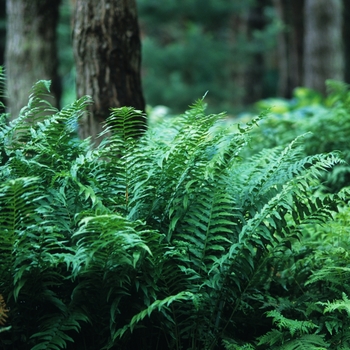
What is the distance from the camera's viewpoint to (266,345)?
3.43 meters

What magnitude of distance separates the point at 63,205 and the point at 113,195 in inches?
14.8

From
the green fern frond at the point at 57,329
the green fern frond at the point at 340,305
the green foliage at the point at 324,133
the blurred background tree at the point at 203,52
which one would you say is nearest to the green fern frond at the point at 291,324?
the green fern frond at the point at 340,305

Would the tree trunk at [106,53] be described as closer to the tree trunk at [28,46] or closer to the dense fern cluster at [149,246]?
the dense fern cluster at [149,246]

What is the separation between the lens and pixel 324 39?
11.6 meters

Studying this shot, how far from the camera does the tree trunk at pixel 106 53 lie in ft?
17.4

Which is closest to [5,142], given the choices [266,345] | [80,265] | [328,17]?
[80,265]

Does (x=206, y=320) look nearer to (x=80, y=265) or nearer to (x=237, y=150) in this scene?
(x=80, y=265)

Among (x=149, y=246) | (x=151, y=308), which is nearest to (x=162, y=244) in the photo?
(x=149, y=246)

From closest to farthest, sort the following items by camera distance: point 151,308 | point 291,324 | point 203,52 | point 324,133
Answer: point 151,308
point 291,324
point 324,133
point 203,52

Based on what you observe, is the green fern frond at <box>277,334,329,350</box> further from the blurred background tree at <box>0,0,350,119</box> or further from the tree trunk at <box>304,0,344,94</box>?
the blurred background tree at <box>0,0,350,119</box>

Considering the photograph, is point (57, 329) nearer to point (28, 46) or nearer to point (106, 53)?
point (106, 53)

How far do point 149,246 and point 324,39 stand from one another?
31.4ft

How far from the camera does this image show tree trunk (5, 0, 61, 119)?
757cm

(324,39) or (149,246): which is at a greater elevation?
(324,39)
